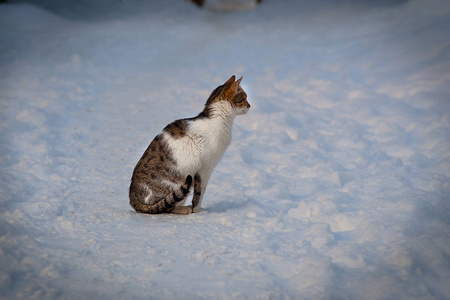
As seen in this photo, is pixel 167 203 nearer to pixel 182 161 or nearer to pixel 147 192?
pixel 147 192

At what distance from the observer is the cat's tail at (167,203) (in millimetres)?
3951

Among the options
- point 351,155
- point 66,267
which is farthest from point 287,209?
point 66,267

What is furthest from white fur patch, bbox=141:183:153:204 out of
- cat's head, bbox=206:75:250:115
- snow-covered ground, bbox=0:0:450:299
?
cat's head, bbox=206:75:250:115

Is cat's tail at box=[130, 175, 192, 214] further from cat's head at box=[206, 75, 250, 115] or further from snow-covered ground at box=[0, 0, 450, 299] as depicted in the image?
cat's head at box=[206, 75, 250, 115]

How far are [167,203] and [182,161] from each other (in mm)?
365

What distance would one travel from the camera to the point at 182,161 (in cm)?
398

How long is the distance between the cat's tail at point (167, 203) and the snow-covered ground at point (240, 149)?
0.31 ft

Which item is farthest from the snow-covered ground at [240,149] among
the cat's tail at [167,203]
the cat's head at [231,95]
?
the cat's head at [231,95]

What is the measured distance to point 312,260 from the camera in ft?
10.8

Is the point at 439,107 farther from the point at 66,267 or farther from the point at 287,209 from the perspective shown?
the point at 66,267

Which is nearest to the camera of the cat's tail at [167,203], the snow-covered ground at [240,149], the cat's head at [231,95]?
the snow-covered ground at [240,149]

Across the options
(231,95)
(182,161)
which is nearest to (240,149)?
(231,95)

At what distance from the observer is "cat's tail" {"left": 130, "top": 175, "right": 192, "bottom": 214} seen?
13.0 ft

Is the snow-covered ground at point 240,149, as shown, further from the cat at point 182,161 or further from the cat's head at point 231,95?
the cat's head at point 231,95
